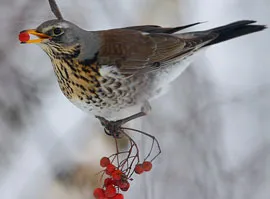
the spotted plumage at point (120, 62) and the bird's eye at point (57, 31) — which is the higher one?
the bird's eye at point (57, 31)

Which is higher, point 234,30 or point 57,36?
point 57,36

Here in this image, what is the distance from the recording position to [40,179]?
6.70ft

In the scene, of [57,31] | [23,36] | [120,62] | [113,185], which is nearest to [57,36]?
[57,31]

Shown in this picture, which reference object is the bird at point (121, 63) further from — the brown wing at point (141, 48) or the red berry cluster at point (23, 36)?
the red berry cluster at point (23, 36)

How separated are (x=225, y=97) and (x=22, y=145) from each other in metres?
0.89

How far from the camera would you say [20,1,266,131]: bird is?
51.1 inches

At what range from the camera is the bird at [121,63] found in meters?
1.30

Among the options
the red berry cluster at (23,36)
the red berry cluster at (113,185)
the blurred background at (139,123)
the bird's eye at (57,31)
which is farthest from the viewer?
the blurred background at (139,123)

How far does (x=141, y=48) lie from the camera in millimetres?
1426

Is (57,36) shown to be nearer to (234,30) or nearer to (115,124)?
(115,124)

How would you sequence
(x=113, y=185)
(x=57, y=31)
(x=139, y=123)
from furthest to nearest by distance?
(x=139, y=123)
(x=113, y=185)
(x=57, y=31)

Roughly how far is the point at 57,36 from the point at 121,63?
25cm


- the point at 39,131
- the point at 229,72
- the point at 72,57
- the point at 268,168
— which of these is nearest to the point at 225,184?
Answer: the point at 268,168

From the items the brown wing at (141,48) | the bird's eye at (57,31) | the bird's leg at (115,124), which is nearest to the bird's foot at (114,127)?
the bird's leg at (115,124)
